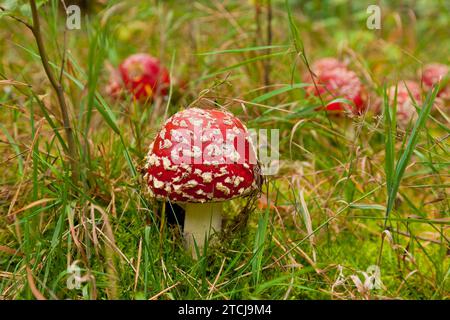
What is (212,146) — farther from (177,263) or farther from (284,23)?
(284,23)

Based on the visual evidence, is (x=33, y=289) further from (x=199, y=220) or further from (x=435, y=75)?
(x=435, y=75)

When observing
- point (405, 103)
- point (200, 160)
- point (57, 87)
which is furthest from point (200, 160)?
point (405, 103)

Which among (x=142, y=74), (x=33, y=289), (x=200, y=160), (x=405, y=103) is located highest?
(x=142, y=74)

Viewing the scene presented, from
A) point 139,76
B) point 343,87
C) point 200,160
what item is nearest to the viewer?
point 200,160

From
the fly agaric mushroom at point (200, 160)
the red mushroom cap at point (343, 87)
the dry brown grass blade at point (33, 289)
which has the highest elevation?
the red mushroom cap at point (343, 87)

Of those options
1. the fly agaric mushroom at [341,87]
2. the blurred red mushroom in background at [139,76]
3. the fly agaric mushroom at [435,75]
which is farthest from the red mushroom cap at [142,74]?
the fly agaric mushroom at [435,75]

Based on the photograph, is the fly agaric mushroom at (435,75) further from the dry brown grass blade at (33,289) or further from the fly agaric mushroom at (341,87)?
the dry brown grass blade at (33,289)

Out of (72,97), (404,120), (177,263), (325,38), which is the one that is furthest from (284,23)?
(177,263)

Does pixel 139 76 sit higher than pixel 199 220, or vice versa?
pixel 139 76
